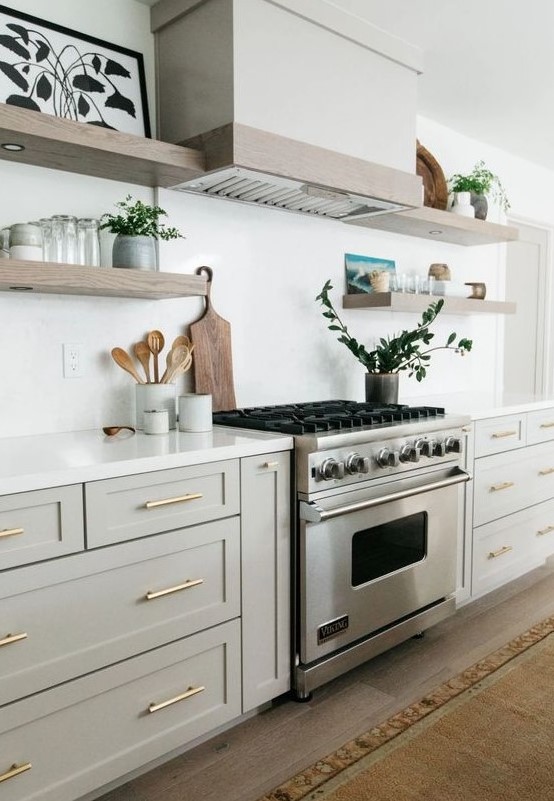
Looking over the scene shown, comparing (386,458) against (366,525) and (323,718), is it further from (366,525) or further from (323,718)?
(323,718)

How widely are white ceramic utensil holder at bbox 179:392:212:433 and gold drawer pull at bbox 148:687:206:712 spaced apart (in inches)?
31.4

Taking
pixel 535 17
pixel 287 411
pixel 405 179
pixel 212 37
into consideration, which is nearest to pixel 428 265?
pixel 405 179

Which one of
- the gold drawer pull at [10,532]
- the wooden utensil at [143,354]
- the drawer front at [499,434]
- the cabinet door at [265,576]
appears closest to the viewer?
the gold drawer pull at [10,532]

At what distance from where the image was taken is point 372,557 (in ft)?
7.94

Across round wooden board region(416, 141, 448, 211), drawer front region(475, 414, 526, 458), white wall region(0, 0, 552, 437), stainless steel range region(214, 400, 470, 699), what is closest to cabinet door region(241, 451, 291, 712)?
stainless steel range region(214, 400, 470, 699)

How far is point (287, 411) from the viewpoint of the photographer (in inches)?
104

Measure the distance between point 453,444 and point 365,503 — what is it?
607 mm

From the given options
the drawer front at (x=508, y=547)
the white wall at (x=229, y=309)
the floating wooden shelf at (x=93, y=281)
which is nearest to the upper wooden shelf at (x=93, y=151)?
the white wall at (x=229, y=309)

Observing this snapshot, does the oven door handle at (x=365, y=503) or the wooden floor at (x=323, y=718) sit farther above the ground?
the oven door handle at (x=365, y=503)

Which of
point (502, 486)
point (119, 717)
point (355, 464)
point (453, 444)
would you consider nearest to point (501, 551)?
point (502, 486)

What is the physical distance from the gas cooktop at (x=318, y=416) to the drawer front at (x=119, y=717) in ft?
2.15

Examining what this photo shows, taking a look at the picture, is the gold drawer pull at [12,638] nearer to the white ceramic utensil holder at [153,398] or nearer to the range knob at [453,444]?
the white ceramic utensil holder at [153,398]

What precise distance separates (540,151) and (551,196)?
58cm

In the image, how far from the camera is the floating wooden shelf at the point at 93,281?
6.13ft
